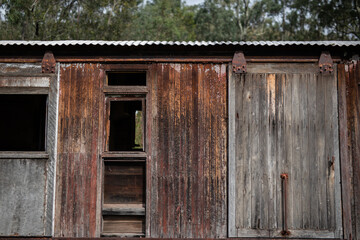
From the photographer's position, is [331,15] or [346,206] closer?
[346,206]

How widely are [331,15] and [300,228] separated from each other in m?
22.4

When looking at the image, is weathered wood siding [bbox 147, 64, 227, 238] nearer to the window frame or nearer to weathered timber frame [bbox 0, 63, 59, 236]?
weathered timber frame [bbox 0, 63, 59, 236]

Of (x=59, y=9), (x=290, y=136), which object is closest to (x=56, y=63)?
(x=290, y=136)

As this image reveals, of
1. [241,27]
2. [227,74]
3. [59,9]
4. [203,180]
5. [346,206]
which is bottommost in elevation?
[346,206]

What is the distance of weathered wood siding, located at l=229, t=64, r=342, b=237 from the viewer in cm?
659

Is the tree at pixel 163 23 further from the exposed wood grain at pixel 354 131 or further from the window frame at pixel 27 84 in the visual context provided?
the exposed wood grain at pixel 354 131

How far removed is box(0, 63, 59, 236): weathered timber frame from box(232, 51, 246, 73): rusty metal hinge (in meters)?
3.15

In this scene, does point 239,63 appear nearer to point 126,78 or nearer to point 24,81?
point 126,78

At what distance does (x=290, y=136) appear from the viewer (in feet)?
22.1

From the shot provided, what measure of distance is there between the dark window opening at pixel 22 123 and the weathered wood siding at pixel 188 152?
4.25m

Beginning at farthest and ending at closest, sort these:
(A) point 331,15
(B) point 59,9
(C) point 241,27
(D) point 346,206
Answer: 1. (C) point 241,27
2. (A) point 331,15
3. (B) point 59,9
4. (D) point 346,206

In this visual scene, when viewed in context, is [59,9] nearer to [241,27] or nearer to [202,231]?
[241,27]

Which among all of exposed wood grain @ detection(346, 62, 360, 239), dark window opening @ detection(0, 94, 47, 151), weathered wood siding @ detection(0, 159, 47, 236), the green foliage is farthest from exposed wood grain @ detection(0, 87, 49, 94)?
the green foliage

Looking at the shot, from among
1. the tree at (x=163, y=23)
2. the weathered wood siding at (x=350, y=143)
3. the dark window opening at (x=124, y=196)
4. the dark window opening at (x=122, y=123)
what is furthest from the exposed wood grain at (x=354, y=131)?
the tree at (x=163, y=23)
